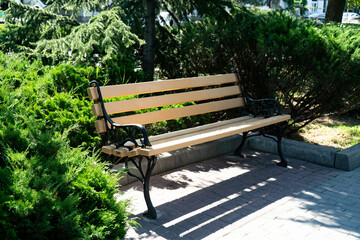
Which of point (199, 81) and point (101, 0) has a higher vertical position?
point (101, 0)

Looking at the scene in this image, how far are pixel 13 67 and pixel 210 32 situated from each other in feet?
10.2

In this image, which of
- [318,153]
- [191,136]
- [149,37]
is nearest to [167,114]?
[191,136]

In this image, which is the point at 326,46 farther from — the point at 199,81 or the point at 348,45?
the point at 199,81

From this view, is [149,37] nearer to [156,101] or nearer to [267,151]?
[156,101]

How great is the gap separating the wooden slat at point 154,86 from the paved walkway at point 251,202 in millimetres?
1146

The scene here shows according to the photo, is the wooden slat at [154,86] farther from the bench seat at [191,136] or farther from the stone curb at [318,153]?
the stone curb at [318,153]

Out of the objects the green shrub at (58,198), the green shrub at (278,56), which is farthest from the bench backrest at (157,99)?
the green shrub at (58,198)

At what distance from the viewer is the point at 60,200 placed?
2535 mm

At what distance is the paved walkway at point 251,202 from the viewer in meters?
3.76

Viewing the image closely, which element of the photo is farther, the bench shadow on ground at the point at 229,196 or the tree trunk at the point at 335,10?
the tree trunk at the point at 335,10

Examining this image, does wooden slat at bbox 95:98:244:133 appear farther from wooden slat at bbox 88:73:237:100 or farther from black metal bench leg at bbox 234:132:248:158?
black metal bench leg at bbox 234:132:248:158

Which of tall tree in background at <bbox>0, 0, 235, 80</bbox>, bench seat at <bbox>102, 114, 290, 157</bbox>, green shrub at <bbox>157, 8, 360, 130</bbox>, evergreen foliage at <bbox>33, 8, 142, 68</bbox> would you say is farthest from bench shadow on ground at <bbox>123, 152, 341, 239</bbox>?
tall tree in background at <bbox>0, 0, 235, 80</bbox>

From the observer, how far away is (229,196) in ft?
15.1

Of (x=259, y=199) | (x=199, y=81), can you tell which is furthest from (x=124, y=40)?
(x=259, y=199)
